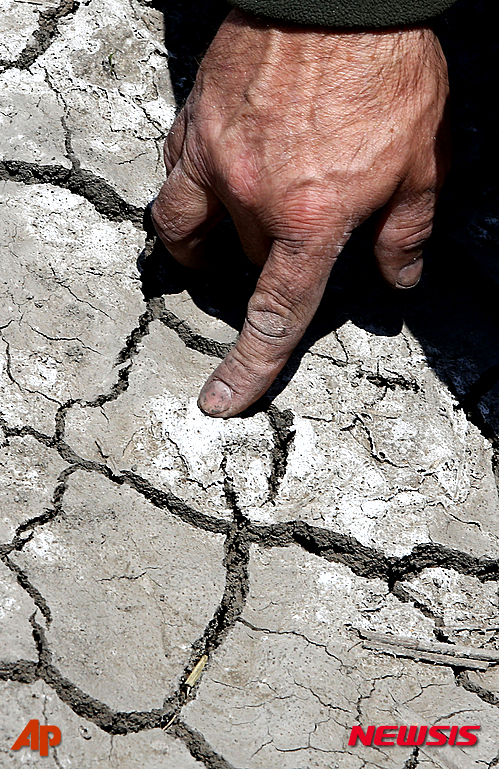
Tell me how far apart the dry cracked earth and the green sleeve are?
0.68 meters

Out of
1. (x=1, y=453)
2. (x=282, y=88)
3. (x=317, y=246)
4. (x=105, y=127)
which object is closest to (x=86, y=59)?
(x=105, y=127)

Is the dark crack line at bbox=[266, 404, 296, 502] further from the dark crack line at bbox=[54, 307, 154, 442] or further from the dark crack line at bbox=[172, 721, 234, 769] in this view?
the dark crack line at bbox=[172, 721, 234, 769]

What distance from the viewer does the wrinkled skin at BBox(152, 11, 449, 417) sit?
171cm

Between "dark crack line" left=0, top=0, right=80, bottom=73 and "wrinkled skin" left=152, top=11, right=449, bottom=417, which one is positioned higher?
"wrinkled skin" left=152, top=11, right=449, bottom=417

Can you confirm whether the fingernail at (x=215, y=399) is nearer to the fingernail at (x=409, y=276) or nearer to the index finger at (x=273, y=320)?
the index finger at (x=273, y=320)

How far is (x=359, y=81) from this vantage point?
1.71m

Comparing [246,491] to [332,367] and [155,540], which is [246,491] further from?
[332,367]

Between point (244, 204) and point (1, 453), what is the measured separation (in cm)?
84

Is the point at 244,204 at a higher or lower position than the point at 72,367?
higher

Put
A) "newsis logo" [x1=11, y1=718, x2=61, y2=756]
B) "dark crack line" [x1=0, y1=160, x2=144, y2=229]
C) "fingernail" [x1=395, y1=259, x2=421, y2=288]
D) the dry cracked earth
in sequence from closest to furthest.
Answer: "newsis logo" [x1=11, y1=718, x2=61, y2=756], the dry cracked earth, "fingernail" [x1=395, y1=259, x2=421, y2=288], "dark crack line" [x1=0, y1=160, x2=144, y2=229]

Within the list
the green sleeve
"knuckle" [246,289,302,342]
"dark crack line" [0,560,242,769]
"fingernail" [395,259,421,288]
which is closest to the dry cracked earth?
"dark crack line" [0,560,242,769]

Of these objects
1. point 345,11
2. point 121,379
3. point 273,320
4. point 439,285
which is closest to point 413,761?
point 273,320

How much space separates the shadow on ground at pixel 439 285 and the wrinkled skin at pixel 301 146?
0.98 ft

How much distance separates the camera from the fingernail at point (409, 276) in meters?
2.03
